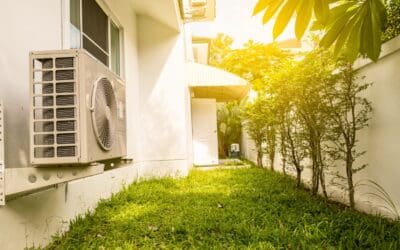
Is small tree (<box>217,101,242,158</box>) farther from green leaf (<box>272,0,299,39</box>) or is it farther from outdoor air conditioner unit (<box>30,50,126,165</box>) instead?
green leaf (<box>272,0,299,39</box>)

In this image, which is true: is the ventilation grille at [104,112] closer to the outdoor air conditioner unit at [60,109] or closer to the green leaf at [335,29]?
the outdoor air conditioner unit at [60,109]

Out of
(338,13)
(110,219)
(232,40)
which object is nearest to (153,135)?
(110,219)

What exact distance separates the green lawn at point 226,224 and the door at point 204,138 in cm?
693

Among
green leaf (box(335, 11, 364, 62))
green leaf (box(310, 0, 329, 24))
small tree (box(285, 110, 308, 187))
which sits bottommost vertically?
small tree (box(285, 110, 308, 187))

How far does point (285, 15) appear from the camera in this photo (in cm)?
121

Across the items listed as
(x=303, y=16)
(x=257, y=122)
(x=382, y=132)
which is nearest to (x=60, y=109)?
(x=303, y=16)

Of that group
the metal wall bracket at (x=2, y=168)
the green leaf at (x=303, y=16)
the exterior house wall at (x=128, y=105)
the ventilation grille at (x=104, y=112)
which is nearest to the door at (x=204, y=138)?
the exterior house wall at (x=128, y=105)

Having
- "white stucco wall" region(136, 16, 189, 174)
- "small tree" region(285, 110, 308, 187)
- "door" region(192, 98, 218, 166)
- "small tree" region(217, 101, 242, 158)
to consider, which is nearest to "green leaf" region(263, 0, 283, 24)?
"small tree" region(285, 110, 308, 187)

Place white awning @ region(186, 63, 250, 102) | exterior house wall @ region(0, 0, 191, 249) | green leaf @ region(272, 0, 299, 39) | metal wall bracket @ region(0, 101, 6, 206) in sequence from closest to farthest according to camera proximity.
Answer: green leaf @ region(272, 0, 299, 39), metal wall bracket @ region(0, 101, 6, 206), exterior house wall @ region(0, 0, 191, 249), white awning @ region(186, 63, 250, 102)

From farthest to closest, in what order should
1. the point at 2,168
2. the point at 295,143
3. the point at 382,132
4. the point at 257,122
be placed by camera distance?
the point at 257,122 → the point at 295,143 → the point at 382,132 → the point at 2,168

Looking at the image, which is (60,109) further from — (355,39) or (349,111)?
(349,111)

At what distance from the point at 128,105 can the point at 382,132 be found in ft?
14.3

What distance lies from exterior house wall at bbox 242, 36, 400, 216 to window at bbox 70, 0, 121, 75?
3.66m

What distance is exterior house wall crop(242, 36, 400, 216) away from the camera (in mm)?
3572
